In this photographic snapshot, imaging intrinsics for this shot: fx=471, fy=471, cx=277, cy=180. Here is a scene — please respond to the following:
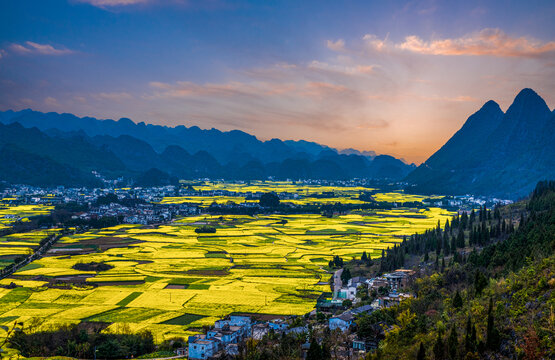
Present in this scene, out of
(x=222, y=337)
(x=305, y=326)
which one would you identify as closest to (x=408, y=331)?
(x=305, y=326)

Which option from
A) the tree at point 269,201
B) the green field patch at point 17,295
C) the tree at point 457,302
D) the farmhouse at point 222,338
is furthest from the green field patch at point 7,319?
the tree at point 269,201

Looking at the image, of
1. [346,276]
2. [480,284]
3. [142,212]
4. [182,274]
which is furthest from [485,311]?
[142,212]

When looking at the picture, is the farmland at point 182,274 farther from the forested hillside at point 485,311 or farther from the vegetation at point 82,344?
the forested hillside at point 485,311

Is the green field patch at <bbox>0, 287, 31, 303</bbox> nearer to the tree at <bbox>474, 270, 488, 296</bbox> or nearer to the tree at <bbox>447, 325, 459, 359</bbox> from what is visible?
the tree at <bbox>447, 325, 459, 359</bbox>

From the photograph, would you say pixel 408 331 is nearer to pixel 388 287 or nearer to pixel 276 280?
pixel 388 287

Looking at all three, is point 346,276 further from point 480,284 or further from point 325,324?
point 480,284

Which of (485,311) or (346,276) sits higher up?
(485,311)
